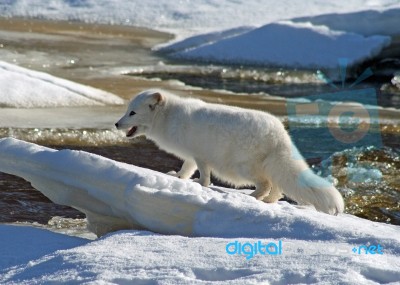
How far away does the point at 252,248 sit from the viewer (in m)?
3.77

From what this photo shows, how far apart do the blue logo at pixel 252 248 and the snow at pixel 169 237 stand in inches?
1.0

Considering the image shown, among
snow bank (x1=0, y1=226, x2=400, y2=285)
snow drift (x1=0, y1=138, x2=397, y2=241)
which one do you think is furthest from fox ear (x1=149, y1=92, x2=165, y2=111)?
snow bank (x1=0, y1=226, x2=400, y2=285)

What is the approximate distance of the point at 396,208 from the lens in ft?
21.2

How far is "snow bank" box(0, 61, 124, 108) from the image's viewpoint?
29.9 ft

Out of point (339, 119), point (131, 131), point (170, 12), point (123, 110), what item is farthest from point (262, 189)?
point (170, 12)

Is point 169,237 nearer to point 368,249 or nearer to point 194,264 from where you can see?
point 194,264

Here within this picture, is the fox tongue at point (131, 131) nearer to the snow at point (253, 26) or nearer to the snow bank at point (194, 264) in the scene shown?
the snow bank at point (194, 264)

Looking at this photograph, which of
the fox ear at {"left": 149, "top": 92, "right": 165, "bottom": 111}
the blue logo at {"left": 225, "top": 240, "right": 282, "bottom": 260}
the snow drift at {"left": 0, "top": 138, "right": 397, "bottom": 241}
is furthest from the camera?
the fox ear at {"left": 149, "top": 92, "right": 165, "bottom": 111}

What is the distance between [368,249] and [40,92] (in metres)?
6.28

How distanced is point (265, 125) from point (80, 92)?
5162 mm

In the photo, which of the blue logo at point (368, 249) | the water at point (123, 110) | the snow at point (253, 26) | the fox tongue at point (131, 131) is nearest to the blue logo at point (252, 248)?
the blue logo at point (368, 249)

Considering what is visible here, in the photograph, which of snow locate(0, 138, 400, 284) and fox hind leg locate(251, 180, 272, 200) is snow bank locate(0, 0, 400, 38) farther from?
snow locate(0, 138, 400, 284)

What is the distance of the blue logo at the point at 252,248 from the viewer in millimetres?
3682

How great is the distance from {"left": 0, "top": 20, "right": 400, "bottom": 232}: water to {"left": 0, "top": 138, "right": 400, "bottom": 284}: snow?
0.74 meters
